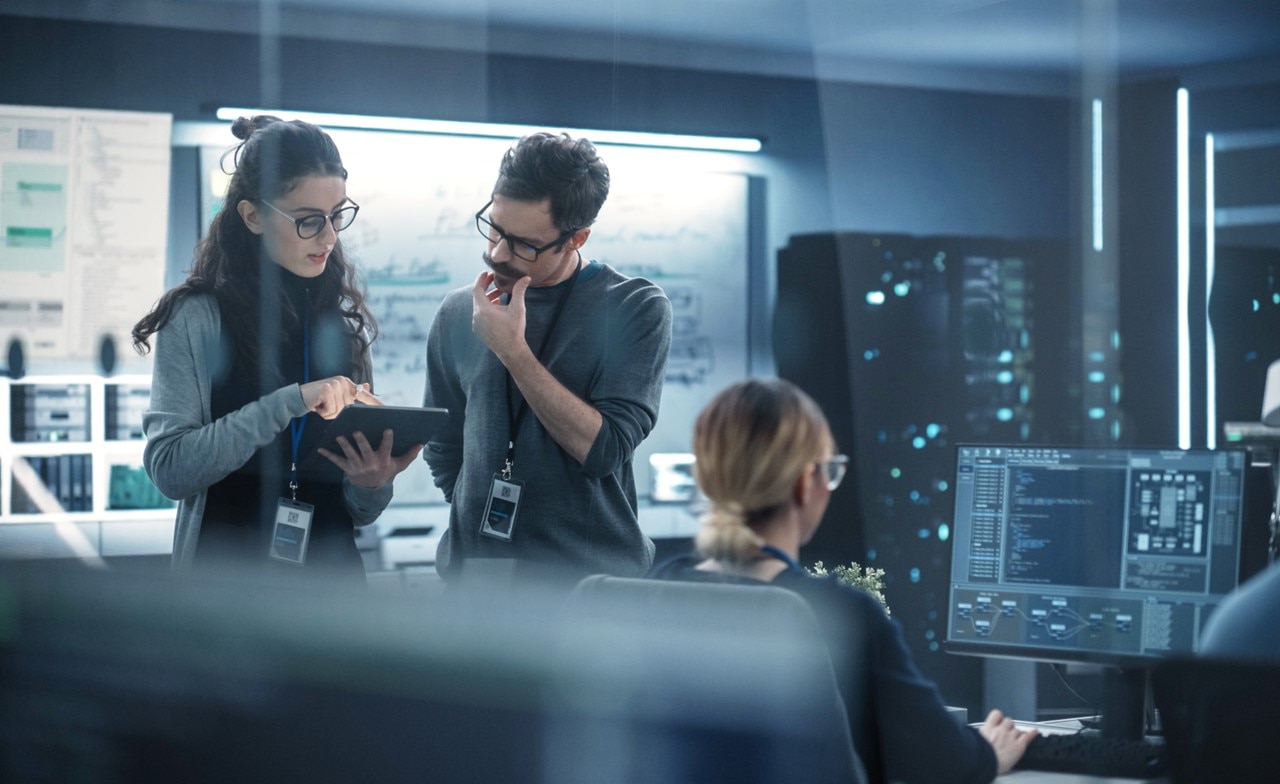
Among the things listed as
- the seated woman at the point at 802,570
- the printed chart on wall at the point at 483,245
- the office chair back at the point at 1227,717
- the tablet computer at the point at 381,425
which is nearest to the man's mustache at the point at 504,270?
the tablet computer at the point at 381,425

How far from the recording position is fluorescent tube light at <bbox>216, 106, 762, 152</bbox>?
4203 millimetres

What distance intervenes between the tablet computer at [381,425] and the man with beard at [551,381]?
72 millimetres

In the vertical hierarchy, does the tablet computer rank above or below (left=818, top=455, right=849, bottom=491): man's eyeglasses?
above

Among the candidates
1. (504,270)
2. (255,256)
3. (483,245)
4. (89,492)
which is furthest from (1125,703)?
(89,492)

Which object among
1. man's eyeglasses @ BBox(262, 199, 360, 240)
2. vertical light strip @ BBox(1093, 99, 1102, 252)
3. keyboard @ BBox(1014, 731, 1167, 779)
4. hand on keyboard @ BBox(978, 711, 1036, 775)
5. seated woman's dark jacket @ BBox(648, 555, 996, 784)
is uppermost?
vertical light strip @ BBox(1093, 99, 1102, 252)

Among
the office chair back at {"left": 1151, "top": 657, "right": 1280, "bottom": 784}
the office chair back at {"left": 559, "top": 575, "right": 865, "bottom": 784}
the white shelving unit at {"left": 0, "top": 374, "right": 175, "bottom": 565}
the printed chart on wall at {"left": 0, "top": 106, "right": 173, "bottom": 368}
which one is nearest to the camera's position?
the office chair back at {"left": 559, "top": 575, "right": 865, "bottom": 784}

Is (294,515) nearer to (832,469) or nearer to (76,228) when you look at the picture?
(832,469)

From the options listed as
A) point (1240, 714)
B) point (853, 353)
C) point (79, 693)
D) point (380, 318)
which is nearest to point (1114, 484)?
Result: point (1240, 714)

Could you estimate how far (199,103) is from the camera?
4086 millimetres

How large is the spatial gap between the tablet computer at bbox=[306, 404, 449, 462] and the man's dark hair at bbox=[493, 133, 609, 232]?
0.38 m

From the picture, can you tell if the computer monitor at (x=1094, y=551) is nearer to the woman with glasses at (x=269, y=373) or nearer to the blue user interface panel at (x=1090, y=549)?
the blue user interface panel at (x=1090, y=549)

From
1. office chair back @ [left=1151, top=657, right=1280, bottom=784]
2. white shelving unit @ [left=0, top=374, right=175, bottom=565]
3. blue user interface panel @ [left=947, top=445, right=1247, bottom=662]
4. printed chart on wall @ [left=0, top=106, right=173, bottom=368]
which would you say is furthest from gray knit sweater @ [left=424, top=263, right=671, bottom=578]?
printed chart on wall @ [left=0, top=106, right=173, bottom=368]

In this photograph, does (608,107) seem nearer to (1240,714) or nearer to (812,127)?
(812,127)

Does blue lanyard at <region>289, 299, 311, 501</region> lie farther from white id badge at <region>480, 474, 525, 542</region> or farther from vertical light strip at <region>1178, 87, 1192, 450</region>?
vertical light strip at <region>1178, 87, 1192, 450</region>
